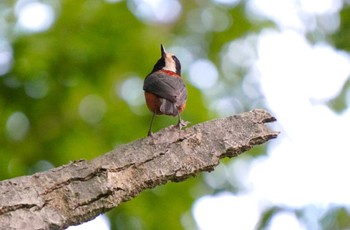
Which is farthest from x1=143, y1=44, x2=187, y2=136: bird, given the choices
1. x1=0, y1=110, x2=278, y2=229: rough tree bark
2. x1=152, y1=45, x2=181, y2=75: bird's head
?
x1=0, y1=110, x2=278, y2=229: rough tree bark

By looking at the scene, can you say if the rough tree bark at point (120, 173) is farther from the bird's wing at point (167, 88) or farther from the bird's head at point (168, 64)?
the bird's head at point (168, 64)

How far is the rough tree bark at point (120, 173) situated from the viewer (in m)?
3.31

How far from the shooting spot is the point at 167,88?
402 centimetres

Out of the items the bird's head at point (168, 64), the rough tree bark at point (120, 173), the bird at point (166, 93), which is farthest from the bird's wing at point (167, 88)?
the rough tree bark at point (120, 173)

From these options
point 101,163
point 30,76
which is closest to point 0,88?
point 30,76

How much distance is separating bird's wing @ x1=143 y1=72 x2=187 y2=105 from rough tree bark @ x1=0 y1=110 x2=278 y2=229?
1.25 ft

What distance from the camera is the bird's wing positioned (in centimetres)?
399

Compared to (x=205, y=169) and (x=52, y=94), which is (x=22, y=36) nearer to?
(x=52, y=94)

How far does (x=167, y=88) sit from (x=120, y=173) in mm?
735

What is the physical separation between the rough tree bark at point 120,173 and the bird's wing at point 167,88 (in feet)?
A: 1.25

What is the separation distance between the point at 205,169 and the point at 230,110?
6510mm

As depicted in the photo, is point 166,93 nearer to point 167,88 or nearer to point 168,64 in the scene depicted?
point 167,88

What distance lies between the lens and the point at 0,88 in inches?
214

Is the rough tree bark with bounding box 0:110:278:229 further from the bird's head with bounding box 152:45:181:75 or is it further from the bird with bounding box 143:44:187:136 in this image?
the bird's head with bounding box 152:45:181:75
